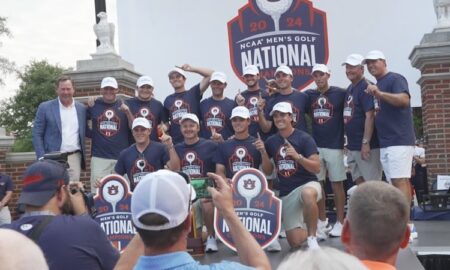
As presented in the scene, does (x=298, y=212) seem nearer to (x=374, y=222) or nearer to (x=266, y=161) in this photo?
(x=266, y=161)

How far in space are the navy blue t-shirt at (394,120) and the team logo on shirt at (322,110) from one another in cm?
58

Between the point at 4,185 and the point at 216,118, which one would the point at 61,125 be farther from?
the point at 4,185

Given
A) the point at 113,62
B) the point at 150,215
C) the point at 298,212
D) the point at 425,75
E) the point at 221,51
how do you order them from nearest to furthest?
the point at 150,215
the point at 298,212
the point at 425,75
the point at 113,62
the point at 221,51

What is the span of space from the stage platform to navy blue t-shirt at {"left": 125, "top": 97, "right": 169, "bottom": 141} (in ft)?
5.34

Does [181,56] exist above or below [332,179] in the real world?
above

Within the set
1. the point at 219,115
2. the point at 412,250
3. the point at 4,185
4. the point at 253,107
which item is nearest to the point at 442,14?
the point at 253,107

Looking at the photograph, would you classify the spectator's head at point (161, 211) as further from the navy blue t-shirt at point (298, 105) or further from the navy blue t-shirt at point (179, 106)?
the navy blue t-shirt at point (179, 106)

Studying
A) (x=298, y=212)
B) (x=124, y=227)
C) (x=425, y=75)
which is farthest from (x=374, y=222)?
(x=425, y=75)

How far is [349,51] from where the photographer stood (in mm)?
10125

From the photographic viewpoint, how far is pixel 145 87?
7629mm

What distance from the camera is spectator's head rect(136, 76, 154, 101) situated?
7594mm

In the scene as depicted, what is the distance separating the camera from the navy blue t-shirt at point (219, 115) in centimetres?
741

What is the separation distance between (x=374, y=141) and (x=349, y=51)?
3483mm

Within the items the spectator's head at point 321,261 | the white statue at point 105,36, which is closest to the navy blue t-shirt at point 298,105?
the white statue at point 105,36
